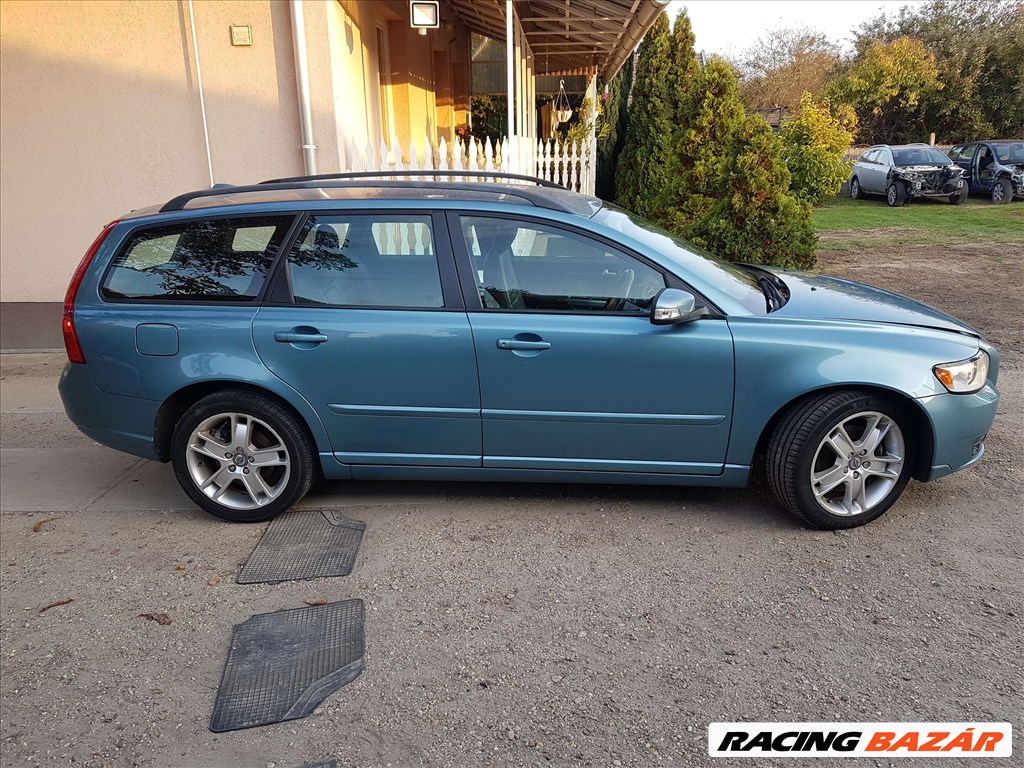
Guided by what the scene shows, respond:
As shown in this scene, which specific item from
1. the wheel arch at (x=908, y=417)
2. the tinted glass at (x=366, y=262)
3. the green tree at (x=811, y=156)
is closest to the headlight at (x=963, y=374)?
the wheel arch at (x=908, y=417)

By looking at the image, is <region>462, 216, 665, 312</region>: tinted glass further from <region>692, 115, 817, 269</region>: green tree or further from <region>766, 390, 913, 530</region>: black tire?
<region>692, 115, 817, 269</region>: green tree

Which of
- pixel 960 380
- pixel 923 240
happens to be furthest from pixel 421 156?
pixel 923 240

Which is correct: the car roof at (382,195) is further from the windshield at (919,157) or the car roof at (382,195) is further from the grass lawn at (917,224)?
the windshield at (919,157)

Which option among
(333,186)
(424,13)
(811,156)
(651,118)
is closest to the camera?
(333,186)

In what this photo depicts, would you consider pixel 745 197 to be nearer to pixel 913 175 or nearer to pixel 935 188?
pixel 913 175

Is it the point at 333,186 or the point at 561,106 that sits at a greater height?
the point at 561,106

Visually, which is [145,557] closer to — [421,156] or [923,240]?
[421,156]

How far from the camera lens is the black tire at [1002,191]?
1811cm

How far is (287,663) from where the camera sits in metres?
3.04

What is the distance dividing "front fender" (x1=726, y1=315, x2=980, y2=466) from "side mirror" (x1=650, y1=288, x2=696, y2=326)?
0.81ft

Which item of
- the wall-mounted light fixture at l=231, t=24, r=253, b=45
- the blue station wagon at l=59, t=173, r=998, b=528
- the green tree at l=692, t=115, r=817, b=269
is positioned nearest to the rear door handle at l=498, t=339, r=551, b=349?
the blue station wagon at l=59, t=173, r=998, b=528

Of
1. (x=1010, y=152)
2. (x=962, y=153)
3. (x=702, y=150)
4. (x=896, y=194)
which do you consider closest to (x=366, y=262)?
(x=702, y=150)

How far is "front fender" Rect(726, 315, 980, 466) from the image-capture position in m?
3.63

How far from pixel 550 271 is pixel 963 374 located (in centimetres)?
202
